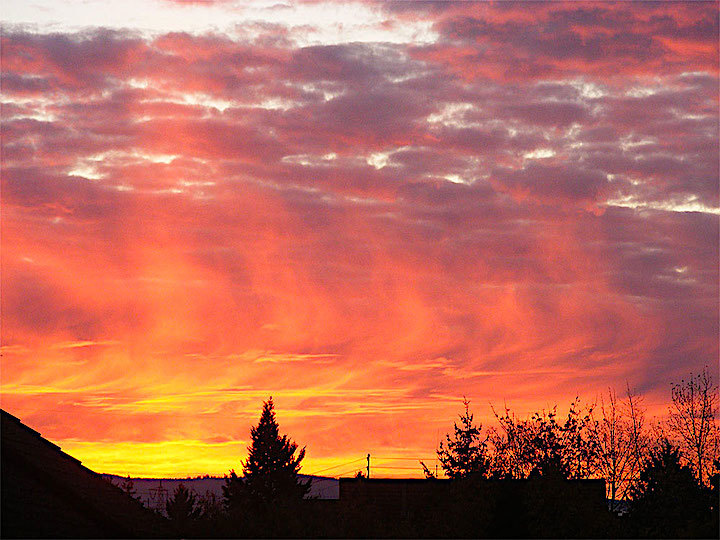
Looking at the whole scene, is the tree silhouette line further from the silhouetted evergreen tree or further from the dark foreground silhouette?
the silhouetted evergreen tree

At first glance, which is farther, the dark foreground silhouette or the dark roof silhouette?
the dark foreground silhouette

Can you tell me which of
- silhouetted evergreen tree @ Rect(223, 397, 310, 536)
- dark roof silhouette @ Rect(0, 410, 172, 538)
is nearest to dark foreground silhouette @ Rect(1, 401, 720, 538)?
dark roof silhouette @ Rect(0, 410, 172, 538)

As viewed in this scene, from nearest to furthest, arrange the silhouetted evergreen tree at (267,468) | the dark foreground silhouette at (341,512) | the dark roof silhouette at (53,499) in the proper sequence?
the dark roof silhouette at (53,499) → the dark foreground silhouette at (341,512) → the silhouetted evergreen tree at (267,468)

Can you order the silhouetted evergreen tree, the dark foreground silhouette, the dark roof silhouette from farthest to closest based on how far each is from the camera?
1. the silhouetted evergreen tree
2. the dark foreground silhouette
3. the dark roof silhouette

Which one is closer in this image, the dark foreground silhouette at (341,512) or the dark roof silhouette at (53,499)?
the dark roof silhouette at (53,499)

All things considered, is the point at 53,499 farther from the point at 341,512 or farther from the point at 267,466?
the point at 267,466

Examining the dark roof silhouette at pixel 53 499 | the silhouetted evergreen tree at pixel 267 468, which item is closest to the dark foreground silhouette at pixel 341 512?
the dark roof silhouette at pixel 53 499

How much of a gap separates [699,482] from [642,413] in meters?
9.59

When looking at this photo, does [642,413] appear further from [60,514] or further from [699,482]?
[60,514]

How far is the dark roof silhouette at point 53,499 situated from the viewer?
2703 centimetres

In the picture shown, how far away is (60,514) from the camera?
28.8 meters

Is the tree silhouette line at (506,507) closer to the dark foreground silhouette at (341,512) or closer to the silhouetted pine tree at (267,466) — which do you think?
the dark foreground silhouette at (341,512)

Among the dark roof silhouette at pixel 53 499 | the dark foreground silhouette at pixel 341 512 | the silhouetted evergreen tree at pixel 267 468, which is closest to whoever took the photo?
the dark roof silhouette at pixel 53 499

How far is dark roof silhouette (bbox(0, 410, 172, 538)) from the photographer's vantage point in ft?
88.7
